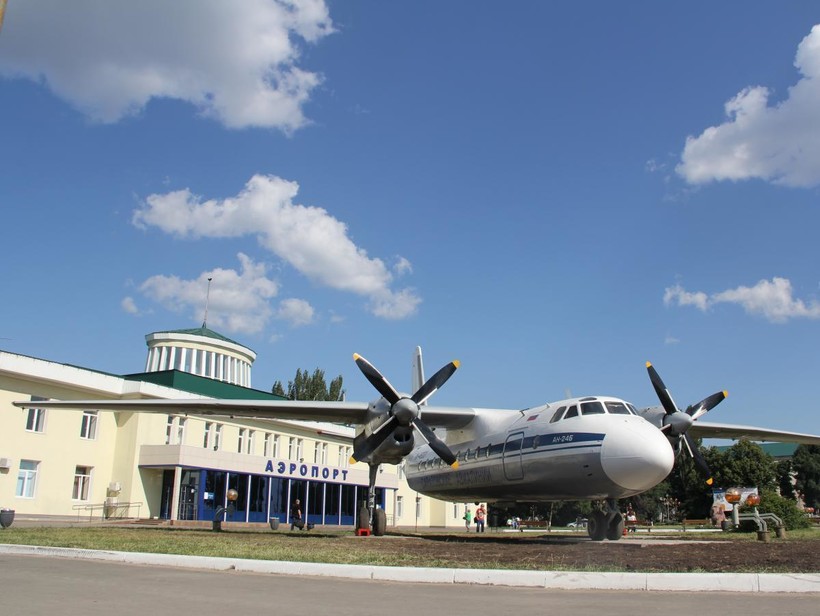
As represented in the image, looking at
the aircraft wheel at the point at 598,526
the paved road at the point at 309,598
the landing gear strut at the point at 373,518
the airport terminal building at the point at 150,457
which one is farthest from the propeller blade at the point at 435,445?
the airport terminal building at the point at 150,457

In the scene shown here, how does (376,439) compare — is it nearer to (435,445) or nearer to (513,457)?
(435,445)

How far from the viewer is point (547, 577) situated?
28.4ft

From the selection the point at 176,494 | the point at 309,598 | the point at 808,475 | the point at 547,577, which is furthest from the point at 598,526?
the point at 808,475

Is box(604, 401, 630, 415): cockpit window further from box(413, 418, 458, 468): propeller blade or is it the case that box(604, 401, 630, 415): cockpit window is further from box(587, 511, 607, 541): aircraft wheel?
box(413, 418, 458, 468): propeller blade

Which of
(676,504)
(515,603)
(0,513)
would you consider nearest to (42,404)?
(0,513)

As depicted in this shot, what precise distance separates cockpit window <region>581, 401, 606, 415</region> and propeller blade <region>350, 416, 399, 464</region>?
5.65m

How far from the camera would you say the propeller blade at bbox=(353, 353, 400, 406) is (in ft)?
67.1

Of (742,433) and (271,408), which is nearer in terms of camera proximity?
(271,408)

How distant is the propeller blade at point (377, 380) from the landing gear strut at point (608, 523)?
6799 mm

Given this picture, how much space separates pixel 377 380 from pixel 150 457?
2607 cm

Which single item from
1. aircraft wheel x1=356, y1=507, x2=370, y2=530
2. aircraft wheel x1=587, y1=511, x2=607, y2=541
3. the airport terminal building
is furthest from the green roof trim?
aircraft wheel x1=587, y1=511, x2=607, y2=541

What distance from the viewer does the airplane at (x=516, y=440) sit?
17.0 meters

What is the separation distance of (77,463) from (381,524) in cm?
2421

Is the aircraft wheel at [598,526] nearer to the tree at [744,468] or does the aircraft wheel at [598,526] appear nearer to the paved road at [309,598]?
the paved road at [309,598]
